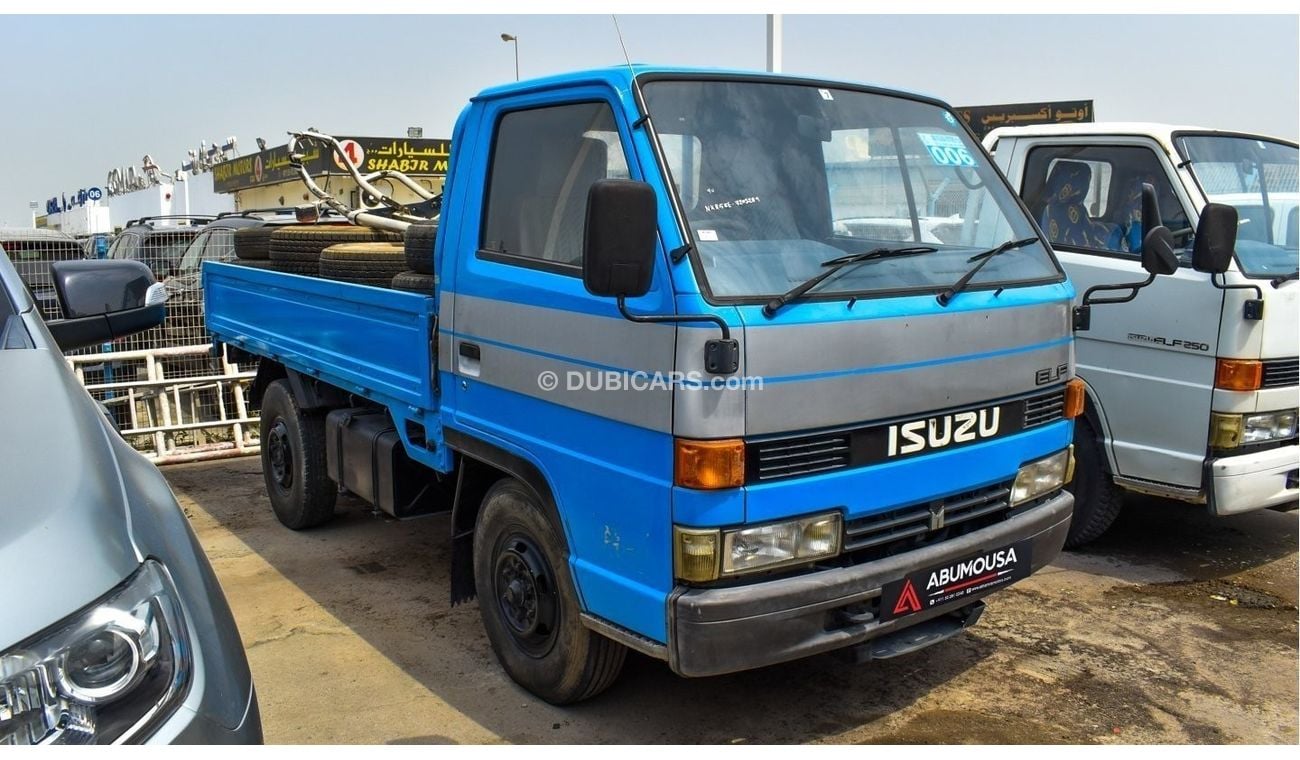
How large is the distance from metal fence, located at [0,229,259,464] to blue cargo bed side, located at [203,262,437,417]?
1421 millimetres

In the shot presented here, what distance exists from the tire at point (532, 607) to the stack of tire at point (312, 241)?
2284 millimetres

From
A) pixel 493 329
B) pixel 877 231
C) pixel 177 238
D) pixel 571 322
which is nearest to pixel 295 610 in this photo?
pixel 493 329

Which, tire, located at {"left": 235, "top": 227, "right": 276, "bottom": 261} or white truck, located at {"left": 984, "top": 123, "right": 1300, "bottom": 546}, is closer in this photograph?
white truck, located at {"left": 984, "top": 123, "right": 1300, "bottom": 546}

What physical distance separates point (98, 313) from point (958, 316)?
271 cm

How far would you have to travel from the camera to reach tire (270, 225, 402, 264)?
222 inches

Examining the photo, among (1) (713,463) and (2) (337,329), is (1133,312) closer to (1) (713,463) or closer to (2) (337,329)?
(1) (713,463)

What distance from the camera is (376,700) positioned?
3.95 m

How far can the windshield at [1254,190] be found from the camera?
16.8 feet

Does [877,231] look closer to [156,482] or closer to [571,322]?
[571,322]

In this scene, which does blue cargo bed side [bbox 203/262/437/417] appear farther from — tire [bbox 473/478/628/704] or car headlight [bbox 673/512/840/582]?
car headlight [bbox 673/512/840/582]

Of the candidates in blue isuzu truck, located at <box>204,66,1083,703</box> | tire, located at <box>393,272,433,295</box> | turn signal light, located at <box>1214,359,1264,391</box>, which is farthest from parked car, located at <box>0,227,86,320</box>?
turn signal light, located at <box>1214,359,1264,391</box>

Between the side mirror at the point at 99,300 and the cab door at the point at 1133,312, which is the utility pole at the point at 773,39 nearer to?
the cab door at the point at 1133,312

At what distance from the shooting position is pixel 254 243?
6609 mm

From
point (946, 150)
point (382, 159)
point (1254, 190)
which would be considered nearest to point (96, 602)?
point (946, 150)
